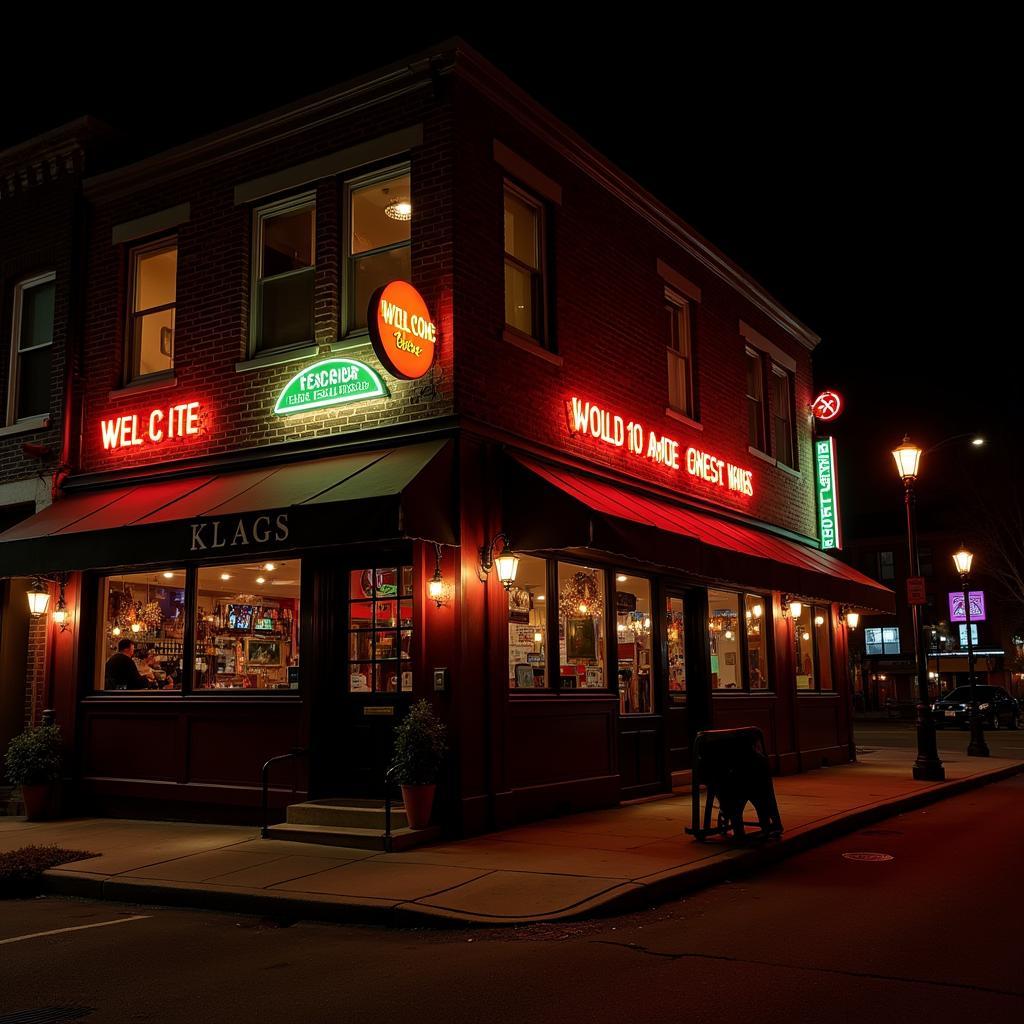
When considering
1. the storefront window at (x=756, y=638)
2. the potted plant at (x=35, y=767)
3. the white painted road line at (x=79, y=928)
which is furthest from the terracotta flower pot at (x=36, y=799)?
the storefront window at (x=756, y=638)

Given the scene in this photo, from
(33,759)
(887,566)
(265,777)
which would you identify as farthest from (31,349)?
(887,566)

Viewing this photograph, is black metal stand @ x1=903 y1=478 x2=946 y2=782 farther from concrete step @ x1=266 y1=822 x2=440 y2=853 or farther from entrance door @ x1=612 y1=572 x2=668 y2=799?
concrete step @ x1=266 y1=822 x2=440 y2=853

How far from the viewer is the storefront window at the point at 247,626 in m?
12.3

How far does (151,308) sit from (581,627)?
7141 millimetres

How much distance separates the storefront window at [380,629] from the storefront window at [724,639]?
20.9 feet

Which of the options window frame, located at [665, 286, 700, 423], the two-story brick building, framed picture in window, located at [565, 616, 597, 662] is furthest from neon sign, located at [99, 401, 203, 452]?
window frame, located at [665, 286, 700, 423]

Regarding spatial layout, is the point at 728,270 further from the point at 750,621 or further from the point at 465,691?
the point at 465,691

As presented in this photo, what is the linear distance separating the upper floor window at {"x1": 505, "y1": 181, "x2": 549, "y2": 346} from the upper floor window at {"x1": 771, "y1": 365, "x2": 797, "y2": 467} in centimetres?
784

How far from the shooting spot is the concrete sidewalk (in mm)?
7891

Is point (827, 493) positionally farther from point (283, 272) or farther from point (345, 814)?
point (345, 814)

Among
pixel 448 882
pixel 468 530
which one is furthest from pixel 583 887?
pixel 468 530

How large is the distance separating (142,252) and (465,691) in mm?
7846

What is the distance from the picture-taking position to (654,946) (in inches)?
267

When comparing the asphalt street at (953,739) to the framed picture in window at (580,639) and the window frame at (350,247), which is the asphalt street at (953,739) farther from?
the window frame at (350,247)
